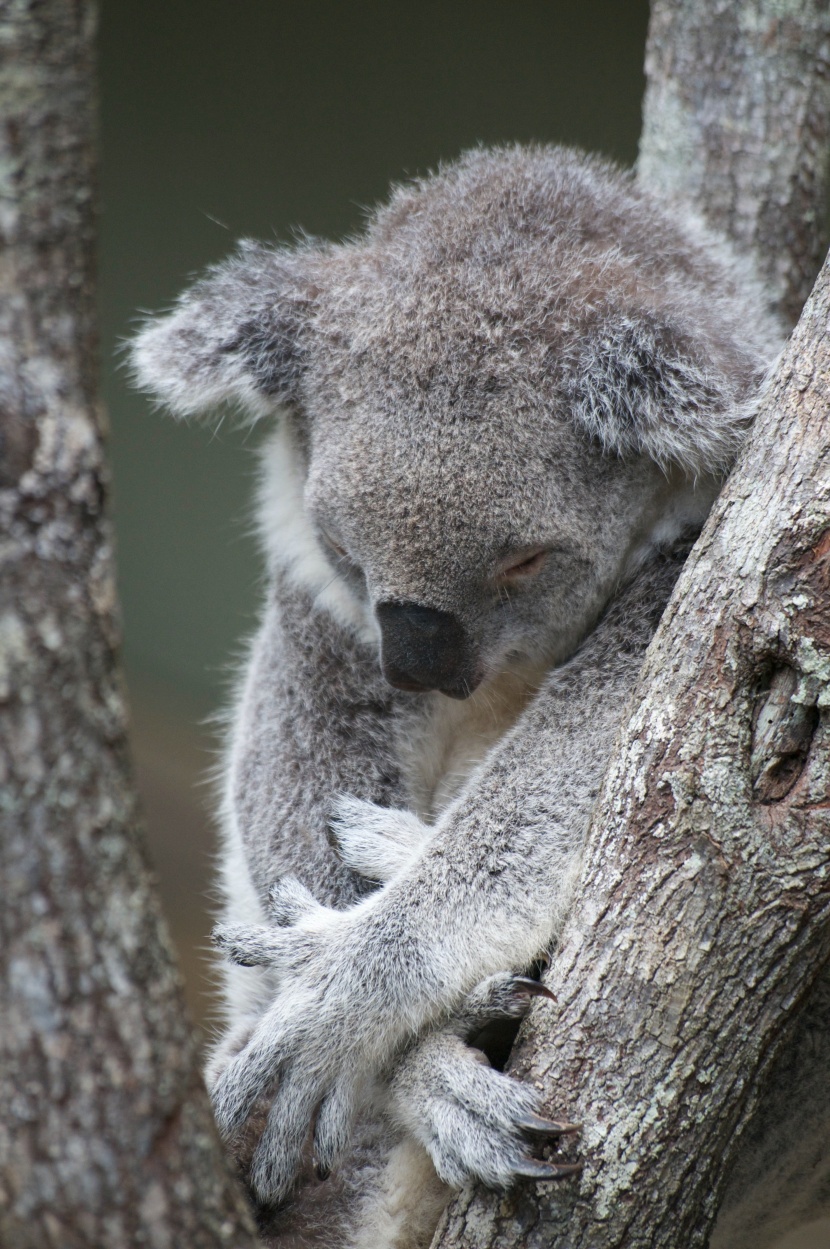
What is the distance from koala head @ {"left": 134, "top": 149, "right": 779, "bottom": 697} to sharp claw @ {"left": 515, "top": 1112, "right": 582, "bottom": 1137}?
29.5 inches

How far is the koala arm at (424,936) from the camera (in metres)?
1.93

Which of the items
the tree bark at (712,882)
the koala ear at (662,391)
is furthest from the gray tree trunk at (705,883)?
the koala ear at (662,391)

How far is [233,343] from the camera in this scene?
2.35 meters

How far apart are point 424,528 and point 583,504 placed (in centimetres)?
30

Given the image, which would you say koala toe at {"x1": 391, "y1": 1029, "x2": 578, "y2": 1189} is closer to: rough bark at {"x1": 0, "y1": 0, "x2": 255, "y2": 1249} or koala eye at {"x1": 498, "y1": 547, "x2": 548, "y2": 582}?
rough bark at {"x1": 0, "y1": 0, "x2": 255, "y2": 1249}

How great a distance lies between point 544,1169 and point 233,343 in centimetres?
153

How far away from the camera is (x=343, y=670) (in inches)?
97.2

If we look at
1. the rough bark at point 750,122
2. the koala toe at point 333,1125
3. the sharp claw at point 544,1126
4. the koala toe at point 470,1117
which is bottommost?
the koala toe at point 333,1125

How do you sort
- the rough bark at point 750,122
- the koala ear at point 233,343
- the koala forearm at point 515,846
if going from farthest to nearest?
the rough bark at point 750,122
the koala ear at point 233,343
the koala forearm at point 515,846

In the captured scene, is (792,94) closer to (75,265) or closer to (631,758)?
Answer: (631,758)

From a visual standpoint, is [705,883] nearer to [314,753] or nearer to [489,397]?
[489,397]

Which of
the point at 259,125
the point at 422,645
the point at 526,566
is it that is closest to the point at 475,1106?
the point at 422,645

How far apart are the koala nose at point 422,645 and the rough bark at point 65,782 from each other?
97cm

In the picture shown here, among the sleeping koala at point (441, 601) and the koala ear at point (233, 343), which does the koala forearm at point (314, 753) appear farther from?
the koala ear at point (233, 343)
